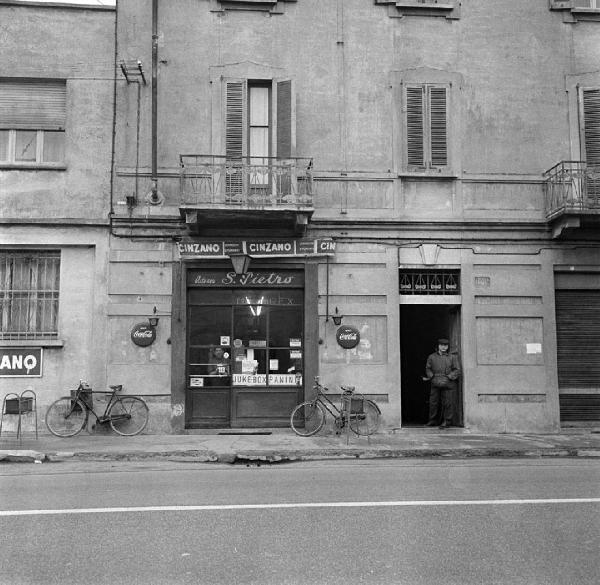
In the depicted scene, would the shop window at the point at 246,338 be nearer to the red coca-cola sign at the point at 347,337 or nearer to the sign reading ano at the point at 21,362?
the red coca-cola sign at the point at 347,337

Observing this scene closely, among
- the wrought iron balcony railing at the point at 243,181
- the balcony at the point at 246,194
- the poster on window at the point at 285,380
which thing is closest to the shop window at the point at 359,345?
the poster on window at the point at 285,380

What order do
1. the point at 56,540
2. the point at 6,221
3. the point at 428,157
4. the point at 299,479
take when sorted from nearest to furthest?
the point at 56,540
the point at 299,479
the point at 6,221
the point at 428,157

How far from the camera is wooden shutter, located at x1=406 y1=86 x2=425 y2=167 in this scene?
13766 millimetres

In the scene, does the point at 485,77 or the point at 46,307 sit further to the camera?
the point at 485,77

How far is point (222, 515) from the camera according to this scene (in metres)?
6.46

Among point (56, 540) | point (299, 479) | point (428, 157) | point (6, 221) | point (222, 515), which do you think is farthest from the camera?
point (428, 157)

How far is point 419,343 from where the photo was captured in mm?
14812

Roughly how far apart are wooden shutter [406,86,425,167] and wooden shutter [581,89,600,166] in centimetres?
353

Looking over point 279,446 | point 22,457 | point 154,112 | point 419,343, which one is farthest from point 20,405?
point 419,343

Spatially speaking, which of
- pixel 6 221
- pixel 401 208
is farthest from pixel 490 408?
pixel 6 221

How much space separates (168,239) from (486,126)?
23.4 feet

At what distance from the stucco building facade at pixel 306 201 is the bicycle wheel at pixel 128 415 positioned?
0.75 ft

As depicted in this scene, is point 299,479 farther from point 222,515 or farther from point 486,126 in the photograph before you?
point 486,126

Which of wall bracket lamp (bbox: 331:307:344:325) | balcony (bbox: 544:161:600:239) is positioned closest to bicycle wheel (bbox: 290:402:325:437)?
wall bracket lamp (bbox: 331:307:344:325)
